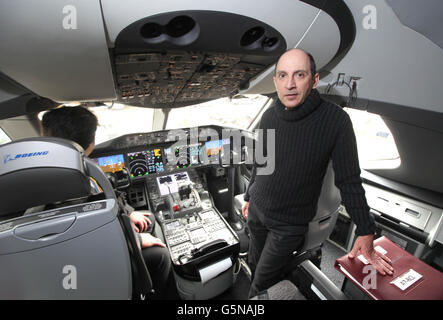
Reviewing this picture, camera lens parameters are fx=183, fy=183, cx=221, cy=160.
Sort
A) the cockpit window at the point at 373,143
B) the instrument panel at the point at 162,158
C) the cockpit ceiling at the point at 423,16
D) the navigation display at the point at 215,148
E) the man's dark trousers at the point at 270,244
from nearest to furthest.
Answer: the cockpit ceiling at the point at 423,16
the man's dark trousers at the point at 270,244
the cockpit window at the point at 373,143
the instrument panel at the point at 162,158
the navigation display at the point at 215,148

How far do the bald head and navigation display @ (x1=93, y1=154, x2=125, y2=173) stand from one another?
179 centimetres

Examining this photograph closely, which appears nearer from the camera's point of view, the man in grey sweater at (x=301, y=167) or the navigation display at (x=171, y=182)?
the man in grey sweater at (x=301, y=167)

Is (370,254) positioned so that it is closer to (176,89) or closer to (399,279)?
(399,279)

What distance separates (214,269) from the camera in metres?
1.44

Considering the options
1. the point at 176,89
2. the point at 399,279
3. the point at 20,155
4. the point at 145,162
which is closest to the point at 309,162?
the point at 399,279

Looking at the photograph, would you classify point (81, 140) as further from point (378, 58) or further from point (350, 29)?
point (378, 58)

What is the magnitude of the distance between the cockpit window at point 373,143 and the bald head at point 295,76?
1150 mm

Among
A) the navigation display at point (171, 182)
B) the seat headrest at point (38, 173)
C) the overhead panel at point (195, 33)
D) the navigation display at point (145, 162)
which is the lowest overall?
the navigation display at point (171, 182)

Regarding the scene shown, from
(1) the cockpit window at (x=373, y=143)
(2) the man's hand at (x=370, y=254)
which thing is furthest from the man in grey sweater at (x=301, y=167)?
(1) the cockpit window at (x=373, y=143)

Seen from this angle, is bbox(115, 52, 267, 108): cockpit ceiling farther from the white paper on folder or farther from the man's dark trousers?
the white paper on folder

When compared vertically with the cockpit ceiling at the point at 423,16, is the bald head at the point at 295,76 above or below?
below

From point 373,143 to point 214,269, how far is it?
7.09 ft

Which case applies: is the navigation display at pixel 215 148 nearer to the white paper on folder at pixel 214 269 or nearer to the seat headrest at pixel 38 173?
the white paper on folder at pixel 214 269

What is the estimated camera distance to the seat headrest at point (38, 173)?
58 centimetres
